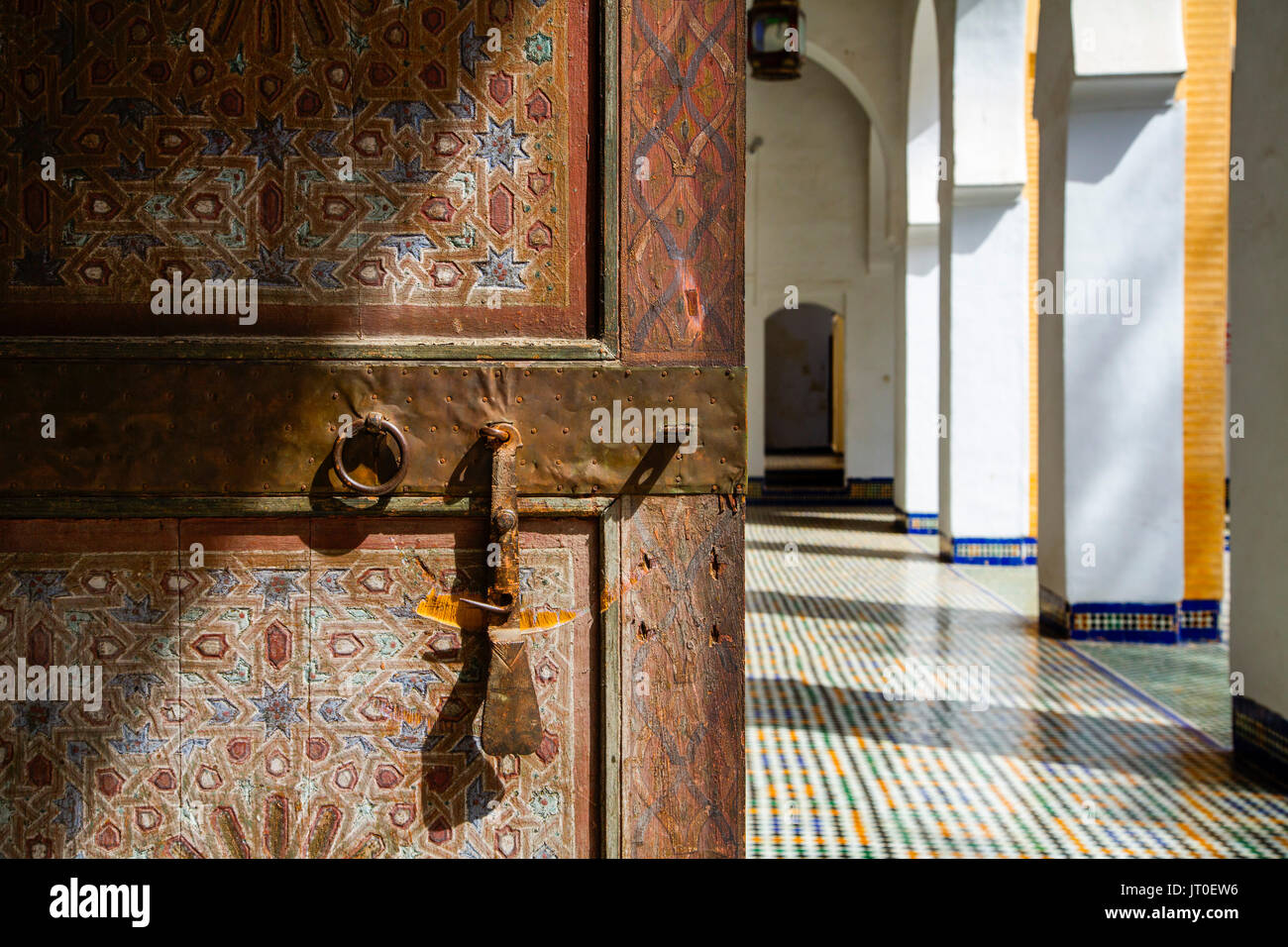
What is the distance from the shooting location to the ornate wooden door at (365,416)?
1.56 metres

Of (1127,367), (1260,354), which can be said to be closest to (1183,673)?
(1127,367)

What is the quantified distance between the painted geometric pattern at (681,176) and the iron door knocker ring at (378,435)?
35 centimetres

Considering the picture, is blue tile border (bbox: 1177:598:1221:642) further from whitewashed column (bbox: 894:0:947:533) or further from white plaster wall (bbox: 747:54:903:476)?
white plaster wall (bbox: 747:54:903:476)

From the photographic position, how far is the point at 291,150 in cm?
158

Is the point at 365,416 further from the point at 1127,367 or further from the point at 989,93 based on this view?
the point at 989,93

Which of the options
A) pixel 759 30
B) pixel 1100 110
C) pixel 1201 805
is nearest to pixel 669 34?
pixel 1201 805

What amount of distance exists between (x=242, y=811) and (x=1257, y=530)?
3.27 meters

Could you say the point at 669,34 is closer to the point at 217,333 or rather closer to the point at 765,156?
the point at 217,333

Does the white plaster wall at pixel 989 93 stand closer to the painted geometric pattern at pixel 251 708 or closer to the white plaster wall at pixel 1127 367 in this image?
the white plaster wall at pixel 1127 367

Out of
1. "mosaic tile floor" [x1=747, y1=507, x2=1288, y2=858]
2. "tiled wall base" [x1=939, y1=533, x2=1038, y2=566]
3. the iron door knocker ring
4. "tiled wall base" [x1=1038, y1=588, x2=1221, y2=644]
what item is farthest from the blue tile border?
the iron door knocker ring

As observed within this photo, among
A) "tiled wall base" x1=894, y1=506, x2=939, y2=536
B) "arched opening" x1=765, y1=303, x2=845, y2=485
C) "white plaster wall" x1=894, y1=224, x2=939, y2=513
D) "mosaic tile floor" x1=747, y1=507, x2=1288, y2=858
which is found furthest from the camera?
"arched opening" x1=765, y1=303, x2=845, y2=485

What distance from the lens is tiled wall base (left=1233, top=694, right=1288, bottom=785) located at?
3410 millimetres

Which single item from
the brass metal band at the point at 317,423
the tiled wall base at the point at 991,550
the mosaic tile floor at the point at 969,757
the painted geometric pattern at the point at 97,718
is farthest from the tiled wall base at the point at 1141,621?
the painted geometric pattern at the point at 97,718

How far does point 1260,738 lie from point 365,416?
10.6ft
